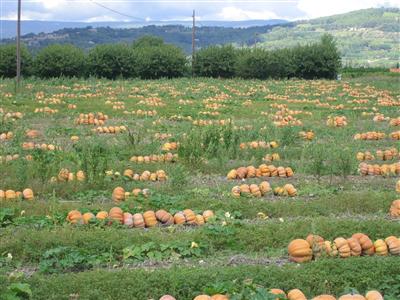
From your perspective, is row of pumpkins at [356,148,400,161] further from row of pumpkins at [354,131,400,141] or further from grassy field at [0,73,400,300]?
row of pumpkins at [354,131,400,141]

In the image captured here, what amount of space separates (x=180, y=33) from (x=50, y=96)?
89.4 m

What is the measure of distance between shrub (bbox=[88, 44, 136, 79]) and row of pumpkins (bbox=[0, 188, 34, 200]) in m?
33.8

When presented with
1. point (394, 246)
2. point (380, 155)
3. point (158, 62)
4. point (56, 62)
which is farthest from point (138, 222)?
point (158, 62)

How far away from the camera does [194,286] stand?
220 inches

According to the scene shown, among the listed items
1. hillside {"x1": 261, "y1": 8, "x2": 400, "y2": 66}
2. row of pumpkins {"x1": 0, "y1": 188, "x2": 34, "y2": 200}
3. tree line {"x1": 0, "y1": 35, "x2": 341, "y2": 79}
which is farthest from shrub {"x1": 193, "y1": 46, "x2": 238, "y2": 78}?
hillside {"x1": 261, "y1": 8, "x2": 400, "y2": 66}

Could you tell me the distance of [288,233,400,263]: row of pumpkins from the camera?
21.0 feet

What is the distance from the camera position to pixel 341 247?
6.52m

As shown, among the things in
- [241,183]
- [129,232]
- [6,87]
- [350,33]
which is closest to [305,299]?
[129,232]

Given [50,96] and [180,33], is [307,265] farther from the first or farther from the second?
[180,33]

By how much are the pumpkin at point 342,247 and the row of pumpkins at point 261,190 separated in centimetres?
270

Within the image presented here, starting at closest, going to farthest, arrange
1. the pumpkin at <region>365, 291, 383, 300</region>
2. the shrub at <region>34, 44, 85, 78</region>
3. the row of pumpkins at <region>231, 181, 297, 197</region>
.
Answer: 1. the pumpkin at <region>365, 291, 383, 300</region>
2. the row of pumpkins at <region>231, 181, 297, 197</region>
3. the shrub at <region>34, 44, 85, 78</region>

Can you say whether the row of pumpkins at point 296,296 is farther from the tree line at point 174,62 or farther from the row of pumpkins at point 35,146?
the tree line at point 174,62

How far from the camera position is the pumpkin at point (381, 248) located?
21.7ft

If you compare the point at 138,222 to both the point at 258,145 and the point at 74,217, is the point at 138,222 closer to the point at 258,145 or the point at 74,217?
the point at 74,217
